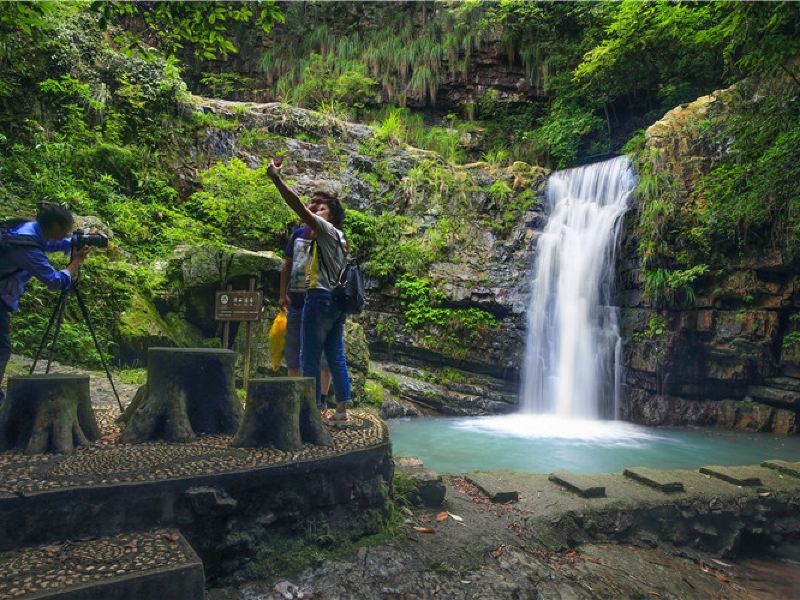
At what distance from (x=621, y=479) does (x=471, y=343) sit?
681cm

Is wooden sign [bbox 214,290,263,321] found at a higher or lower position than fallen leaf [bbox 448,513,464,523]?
higher

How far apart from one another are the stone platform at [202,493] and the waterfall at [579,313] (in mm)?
8655

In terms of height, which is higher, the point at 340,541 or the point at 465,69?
the point at 465,69

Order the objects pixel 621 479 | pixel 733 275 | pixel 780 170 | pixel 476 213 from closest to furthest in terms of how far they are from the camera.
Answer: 1. pixel 621 479
2. pixel 780 170
3. pixel 733 275
4. pixel 476 213

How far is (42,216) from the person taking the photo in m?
3.69

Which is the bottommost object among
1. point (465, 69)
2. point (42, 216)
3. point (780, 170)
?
point (42, 216)

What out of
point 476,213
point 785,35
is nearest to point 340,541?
point 785,35

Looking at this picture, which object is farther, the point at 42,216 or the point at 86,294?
the point at 86,294

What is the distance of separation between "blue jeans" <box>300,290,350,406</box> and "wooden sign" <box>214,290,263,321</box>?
5.93ft

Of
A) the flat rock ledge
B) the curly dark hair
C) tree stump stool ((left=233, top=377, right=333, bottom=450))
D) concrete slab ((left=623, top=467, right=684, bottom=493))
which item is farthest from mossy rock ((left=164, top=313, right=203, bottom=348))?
concrete slab ((left=623, top=467, right=684, bottom=493))

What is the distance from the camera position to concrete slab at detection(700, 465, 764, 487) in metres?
5.07

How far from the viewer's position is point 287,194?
11.5 feet

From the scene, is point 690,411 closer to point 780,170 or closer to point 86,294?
point 780,170

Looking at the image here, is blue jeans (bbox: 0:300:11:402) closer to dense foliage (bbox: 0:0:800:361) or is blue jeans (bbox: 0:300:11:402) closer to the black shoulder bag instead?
the black shoulder bag
